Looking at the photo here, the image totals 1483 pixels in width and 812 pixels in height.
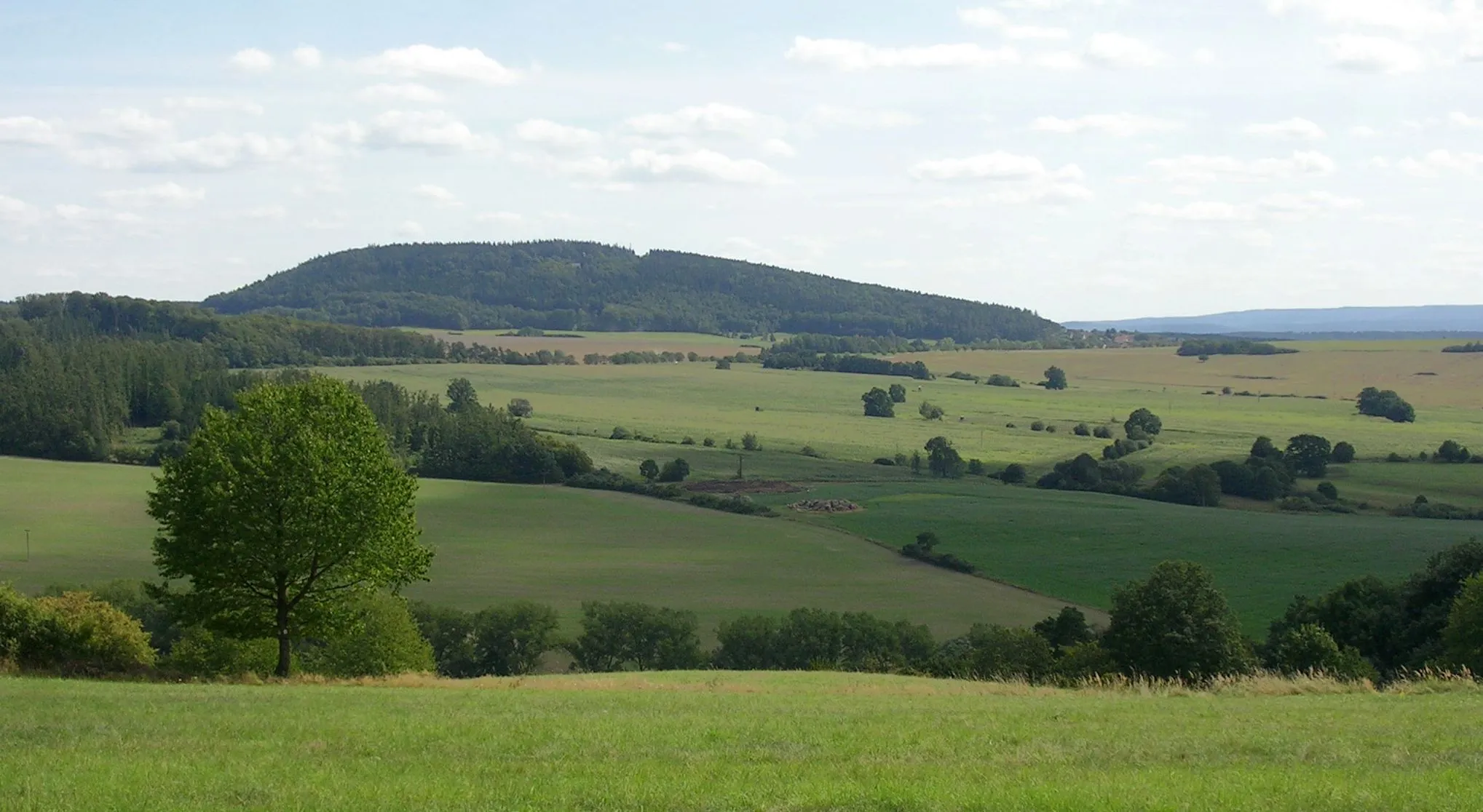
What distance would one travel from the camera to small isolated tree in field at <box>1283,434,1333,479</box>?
109 metres

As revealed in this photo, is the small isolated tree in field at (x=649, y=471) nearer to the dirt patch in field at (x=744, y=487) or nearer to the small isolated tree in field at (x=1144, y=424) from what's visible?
the dirt patch in field at (x=744, y=487)

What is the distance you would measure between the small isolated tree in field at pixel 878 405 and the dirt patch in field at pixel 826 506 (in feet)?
205

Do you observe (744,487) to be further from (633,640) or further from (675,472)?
(633,640)

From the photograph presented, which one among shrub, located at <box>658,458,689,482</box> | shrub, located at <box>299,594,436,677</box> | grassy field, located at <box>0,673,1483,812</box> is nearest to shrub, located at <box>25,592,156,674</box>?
grassy field, located at <box>0,673,1483,812</box>

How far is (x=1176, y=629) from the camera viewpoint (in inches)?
1661

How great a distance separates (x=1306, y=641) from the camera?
134ft

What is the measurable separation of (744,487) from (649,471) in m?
10.7

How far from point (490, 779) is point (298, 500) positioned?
60.9 ft

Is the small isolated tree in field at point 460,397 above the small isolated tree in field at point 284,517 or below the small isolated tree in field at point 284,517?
below

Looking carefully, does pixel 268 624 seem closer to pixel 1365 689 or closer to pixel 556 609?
pixel 1365 689

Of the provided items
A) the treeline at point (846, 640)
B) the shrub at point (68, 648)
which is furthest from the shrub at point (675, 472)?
the shrub at point (68, 648)

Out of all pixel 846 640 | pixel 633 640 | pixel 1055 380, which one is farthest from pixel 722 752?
pixel 1055 380

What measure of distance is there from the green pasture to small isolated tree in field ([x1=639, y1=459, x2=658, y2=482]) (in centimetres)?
1512

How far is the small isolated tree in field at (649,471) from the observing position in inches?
4377
